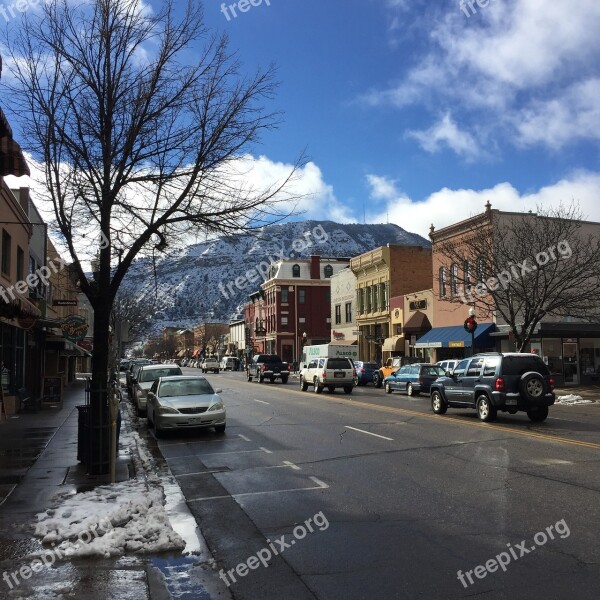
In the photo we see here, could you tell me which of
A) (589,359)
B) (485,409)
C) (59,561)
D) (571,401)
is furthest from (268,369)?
(59,561)

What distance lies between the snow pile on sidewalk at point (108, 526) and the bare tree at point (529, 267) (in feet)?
72.4

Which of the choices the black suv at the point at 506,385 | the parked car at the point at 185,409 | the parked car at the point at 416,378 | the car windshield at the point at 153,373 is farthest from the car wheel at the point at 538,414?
the car windshield at the point at 153,373

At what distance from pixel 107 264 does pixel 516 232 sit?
2405 cm

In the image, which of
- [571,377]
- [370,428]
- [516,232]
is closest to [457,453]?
[370,428]

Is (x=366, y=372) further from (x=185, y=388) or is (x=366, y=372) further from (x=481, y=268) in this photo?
(x=185, y=388)

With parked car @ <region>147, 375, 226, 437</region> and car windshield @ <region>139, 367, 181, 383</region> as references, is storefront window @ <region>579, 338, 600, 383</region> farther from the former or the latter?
parked car @ <region>147, 375, 226, 437</region>

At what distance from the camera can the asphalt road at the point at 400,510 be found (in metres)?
5.34

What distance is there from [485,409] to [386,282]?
108ft

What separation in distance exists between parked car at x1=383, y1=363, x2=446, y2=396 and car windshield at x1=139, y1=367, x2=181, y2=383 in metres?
10.9

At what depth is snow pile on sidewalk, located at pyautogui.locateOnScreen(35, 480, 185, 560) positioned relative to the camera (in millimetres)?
6195

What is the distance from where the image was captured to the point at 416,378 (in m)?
28.6

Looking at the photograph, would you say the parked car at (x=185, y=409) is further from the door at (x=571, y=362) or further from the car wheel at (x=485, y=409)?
the door at (x=571, y=362)

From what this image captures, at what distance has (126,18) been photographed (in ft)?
34.3

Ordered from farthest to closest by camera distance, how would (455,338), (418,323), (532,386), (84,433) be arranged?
(418,323), (455,338), (532,386), (84,433)
